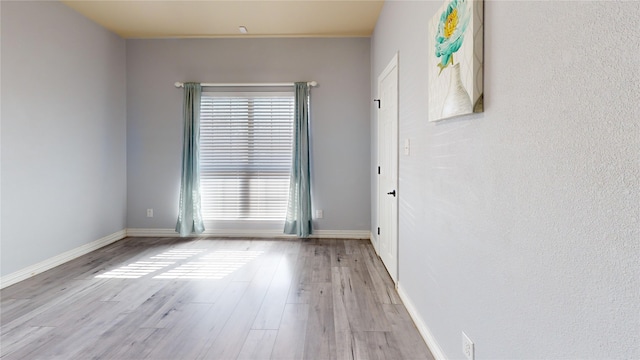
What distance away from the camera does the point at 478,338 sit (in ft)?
4.35

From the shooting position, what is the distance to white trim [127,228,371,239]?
456cm

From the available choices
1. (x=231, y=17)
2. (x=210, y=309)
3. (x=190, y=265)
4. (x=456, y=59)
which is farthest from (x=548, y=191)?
(x=231, y=17)

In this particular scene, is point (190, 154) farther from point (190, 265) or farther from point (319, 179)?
point (319, 179)

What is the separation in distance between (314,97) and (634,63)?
4.02 meters

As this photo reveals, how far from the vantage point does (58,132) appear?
346 centimetres

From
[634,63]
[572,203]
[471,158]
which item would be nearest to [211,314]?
[471,158]

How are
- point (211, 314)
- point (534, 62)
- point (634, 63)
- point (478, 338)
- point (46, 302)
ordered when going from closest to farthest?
point (634, 63)
point (534, 62)
point (478, 338)
point (211, 314)
point (46, 302)

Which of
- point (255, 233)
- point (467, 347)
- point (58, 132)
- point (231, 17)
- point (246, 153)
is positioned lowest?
point (255, 233)

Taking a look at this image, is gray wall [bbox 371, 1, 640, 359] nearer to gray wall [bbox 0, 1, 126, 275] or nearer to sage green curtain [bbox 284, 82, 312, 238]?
sage green curtain [bbox 284, 82, 312, 238]

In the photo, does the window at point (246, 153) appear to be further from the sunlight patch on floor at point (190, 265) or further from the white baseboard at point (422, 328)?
the white baseboard at point (422, 328)

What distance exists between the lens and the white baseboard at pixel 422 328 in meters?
1.78

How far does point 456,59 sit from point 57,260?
4.22 m

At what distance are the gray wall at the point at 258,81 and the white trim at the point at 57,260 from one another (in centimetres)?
46

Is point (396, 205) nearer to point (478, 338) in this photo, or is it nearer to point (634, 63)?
point (478, 338)
